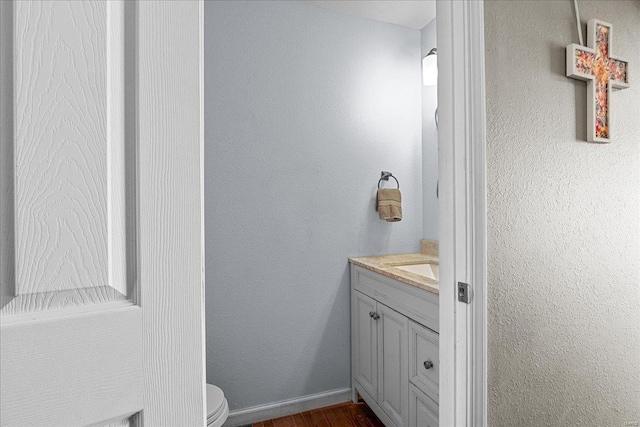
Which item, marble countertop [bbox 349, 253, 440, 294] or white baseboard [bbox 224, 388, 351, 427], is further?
white baseboard [bbox 224, 388, 351, 427]

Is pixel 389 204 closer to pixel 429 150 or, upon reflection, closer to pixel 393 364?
pixel 429 150

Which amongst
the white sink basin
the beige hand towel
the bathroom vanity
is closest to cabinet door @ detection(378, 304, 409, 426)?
the bathroom vanity

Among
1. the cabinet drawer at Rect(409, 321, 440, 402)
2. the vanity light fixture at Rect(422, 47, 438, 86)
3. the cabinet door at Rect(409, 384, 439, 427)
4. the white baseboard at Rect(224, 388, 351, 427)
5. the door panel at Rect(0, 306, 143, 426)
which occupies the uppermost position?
the vanity light fixture at Rect(422, 47, 438, 86)

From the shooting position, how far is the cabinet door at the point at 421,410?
1.41m

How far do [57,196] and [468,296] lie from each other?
0.92 m

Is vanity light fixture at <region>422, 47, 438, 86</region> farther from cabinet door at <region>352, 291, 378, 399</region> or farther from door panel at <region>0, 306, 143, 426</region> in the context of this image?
door panel at <region>0, 306, 143, 426</region>

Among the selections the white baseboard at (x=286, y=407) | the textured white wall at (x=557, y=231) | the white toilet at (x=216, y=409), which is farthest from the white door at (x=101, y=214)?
the white baseboard at (x=286, y=407)

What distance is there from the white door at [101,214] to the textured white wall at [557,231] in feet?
2.68

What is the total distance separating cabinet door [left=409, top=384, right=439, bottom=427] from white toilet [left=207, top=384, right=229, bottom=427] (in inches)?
32.2

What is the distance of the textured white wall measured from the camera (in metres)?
0.99

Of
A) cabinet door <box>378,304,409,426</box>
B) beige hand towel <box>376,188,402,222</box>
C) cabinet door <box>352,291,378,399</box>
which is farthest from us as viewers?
beige hand towel <box>376,188,402,222</box>

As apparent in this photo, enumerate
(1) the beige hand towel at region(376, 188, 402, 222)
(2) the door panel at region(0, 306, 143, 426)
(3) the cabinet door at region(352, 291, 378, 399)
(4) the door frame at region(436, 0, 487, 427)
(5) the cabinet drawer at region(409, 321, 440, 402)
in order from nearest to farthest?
(2) the door panel at region(0, 306, 143, 426), (4) the door frame at region(436, 0, 487, 427), (5) the cabinet drawer at region(409, 321, 440, 402), (3) the cabinet door at region(352, 291, 378, 399), (1) the beige hand towel at region(376, 188, 402, 222)

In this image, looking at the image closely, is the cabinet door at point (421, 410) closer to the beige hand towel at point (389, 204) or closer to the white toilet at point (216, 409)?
the white toilet at point (216, 409)

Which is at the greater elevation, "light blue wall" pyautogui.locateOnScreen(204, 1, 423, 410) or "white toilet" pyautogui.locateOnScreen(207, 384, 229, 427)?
"light blue wall" pyautogui.locateOnScreen(204, 1, 423, 410)
